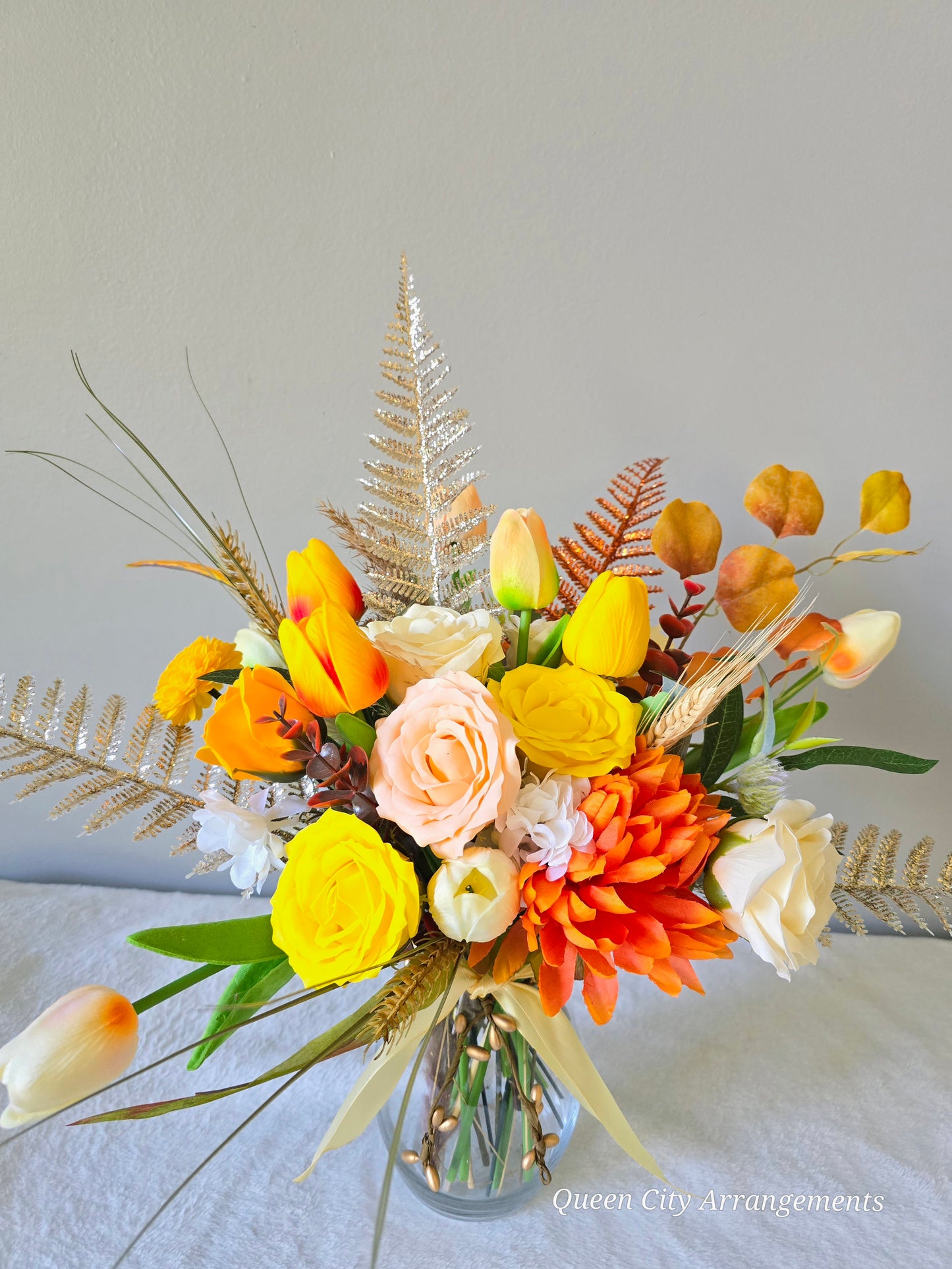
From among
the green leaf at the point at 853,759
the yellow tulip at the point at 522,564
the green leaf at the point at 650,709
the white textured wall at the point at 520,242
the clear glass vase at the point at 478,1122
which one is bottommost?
the clear glass vase at the point at 478,1122

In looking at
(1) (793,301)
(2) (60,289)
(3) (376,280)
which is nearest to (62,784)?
(2) (60,289)

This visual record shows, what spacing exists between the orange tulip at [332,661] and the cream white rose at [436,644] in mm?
25

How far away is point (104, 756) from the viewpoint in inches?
21.7

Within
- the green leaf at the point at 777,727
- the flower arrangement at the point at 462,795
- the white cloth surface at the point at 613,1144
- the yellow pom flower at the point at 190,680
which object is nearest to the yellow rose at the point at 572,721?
the flower arrangement at the point at 462,795

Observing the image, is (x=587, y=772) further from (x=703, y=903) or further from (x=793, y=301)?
(x=793, y=301)

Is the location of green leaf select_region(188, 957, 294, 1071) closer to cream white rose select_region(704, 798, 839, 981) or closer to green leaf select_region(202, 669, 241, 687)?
green leaf select_region(202, 669, 241, 687)

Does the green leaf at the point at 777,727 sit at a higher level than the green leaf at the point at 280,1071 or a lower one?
higher

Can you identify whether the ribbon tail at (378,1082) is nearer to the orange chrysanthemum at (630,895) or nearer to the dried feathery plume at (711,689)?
the orange chrysanthemum at (630,895)

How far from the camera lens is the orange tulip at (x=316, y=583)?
47cm

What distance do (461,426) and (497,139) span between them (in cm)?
36

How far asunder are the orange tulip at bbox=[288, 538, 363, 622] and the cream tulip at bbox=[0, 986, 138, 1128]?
225 mm

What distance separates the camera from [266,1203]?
0.62 metres

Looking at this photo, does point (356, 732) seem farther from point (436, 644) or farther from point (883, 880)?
point (883, 880)

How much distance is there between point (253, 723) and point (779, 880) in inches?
→ 11.8
